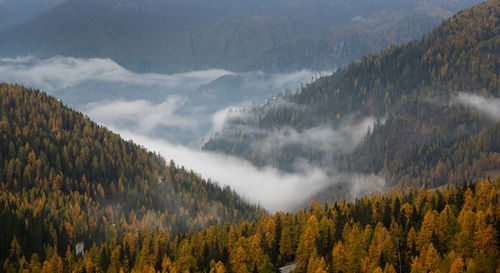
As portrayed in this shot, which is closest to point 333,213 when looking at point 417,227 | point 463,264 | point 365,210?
point 365,210

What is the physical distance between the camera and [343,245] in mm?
148875

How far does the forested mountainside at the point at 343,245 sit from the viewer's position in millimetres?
131875

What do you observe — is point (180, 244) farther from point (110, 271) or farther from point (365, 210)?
point (365, 210)

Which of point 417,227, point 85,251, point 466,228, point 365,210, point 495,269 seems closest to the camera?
point 495,269

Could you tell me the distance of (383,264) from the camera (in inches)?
5315

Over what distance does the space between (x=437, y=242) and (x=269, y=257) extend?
4511cm

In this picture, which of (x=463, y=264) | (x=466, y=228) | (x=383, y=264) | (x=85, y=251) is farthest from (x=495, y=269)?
(x=85, y=251)

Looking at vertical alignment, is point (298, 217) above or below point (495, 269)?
above

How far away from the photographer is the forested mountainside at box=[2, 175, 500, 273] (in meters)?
132

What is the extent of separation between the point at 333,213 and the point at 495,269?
2798 inches

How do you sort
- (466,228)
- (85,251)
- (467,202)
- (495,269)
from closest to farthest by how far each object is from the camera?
(495,269), (466,228), (467,202), (85,251)

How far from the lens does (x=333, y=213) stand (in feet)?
604

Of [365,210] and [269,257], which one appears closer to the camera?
[269,257]

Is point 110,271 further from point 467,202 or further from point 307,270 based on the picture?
point 467,202
